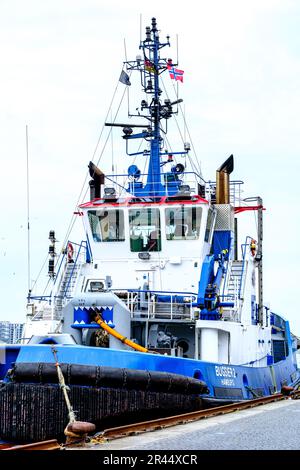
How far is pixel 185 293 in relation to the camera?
16.8m

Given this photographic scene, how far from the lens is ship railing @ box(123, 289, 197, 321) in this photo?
1686 centimetres

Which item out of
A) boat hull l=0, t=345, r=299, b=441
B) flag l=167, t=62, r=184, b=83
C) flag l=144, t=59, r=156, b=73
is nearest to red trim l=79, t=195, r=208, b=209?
flag l=144, t=59, r=156, b=73

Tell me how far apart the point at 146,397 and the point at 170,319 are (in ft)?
9.94

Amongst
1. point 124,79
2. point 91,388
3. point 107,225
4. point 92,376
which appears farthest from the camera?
point 124,79

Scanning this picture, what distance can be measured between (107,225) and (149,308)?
9.57 feet

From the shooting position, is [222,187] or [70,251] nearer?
[70,251]

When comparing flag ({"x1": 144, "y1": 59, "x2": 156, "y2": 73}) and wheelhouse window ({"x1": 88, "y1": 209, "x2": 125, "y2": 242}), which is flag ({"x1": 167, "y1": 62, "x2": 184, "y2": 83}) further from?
wheelhouse window ({"x1": 88, "y1": 209, "x2": 125, "y2": 242})

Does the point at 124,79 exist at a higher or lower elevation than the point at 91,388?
higher

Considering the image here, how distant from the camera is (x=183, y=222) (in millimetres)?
18562

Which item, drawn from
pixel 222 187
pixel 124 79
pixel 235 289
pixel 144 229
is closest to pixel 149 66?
pixel 124 79

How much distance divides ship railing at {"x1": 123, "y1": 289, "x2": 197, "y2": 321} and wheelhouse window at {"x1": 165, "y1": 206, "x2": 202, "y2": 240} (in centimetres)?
165

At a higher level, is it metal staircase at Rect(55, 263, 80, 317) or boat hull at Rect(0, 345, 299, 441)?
metal staircase at Rect(55, 263, 80, 317)

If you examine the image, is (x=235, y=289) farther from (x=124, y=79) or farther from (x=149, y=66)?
(x=124, y=79)
